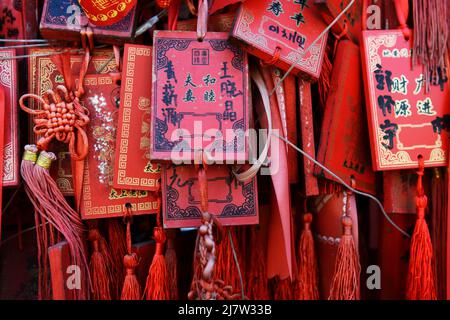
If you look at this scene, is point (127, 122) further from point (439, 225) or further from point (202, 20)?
point (439, 225)

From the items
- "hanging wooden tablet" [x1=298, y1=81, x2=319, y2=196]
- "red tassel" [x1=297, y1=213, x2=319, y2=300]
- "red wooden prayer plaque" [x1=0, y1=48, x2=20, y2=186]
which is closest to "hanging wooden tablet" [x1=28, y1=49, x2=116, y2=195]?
"red wooden prayer plaque" [x1=0, y1=48, x2=20, y2=186]

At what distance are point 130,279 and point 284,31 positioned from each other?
594 mm

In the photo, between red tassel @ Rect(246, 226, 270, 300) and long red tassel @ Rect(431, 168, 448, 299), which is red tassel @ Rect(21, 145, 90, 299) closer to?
red tassel @ Rect(246, 226, 270, 300)

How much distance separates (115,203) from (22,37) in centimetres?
42

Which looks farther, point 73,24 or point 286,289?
point 286,289

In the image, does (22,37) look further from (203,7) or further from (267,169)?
(267,169)

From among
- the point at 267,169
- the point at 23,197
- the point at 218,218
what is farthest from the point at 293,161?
the point at 23,197

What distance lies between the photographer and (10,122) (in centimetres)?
102

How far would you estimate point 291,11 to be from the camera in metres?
1.04

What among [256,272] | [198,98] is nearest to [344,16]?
[198,98]

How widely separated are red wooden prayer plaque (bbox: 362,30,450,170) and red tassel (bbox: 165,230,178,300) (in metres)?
0.46

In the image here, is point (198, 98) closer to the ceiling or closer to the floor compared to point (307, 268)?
closer to the ceiling

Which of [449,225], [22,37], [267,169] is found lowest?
[449,225]

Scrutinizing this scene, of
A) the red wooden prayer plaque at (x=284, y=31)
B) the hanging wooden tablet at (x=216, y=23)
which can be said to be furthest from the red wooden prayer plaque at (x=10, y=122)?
the red wooden prayer plaque at (x=284, y=31)
